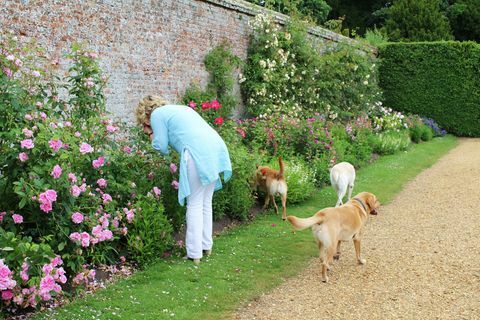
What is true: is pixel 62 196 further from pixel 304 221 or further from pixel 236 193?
pixel 236 193

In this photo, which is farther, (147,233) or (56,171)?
(147,233)

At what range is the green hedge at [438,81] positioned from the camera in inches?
738

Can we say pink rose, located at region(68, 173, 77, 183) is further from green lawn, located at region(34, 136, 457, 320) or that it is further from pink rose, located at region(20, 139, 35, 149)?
green lawn, located at region(34, 136, 457, 320)

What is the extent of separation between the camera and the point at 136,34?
337 inches

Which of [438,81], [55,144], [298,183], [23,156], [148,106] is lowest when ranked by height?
[298,183]

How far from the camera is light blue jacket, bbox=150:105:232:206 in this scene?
5.06 m

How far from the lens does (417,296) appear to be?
4.79 metres

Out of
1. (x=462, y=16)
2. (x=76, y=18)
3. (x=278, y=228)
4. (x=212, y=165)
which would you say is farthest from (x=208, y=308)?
(x=462, y=16)

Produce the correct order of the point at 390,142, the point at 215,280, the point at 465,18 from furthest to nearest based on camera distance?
1. the point at 465,18
2. the point at 390,142
3. the point at 215,280

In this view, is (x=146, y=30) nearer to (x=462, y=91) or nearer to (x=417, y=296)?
(x=417, y=296)

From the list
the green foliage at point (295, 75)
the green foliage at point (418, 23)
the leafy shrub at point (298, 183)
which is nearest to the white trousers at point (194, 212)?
the leafy shrub at point (298, 183)

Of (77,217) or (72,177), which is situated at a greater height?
(72,177)

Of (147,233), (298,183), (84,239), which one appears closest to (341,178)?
(298,183)

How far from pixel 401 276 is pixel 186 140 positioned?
8.33 ft
